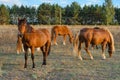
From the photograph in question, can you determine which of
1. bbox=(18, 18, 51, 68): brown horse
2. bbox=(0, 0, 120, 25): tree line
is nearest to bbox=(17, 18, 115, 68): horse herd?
bbox=(18, 18, 51, 68): brown horse

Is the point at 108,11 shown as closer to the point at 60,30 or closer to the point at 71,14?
the point at 71,14

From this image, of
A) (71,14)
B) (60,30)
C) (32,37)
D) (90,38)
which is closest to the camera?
(32,37)

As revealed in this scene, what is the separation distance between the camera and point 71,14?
254 ft

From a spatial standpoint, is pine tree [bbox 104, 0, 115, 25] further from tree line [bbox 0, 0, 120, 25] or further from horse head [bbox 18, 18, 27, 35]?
horse head [bbox 18, 18, 27, 35]

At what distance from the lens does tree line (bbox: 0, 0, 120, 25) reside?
66.1m

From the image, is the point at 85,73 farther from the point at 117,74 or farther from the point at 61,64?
the point at 61,64

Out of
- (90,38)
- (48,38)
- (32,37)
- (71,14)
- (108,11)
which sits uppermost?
(32,37)

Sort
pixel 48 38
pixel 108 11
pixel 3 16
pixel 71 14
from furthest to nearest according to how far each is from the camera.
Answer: pixel 71 14, pixel 3 16, pixel 108 11, pixel 48 38

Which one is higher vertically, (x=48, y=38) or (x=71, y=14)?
(x=48, y=38)

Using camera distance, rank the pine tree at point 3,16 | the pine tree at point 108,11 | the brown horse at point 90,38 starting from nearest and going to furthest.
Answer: the brown horse at point 90,38 < the pine tree at point 108,11 < the pine tree at point 3,16

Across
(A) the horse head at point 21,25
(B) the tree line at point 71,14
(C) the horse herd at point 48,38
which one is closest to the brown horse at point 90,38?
(C) the horse herd at point 48,38

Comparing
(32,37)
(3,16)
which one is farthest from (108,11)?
(32,37)

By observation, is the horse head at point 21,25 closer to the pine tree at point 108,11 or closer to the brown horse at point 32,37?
the brown horse at point 32,37

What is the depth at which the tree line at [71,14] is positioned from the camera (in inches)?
2601
